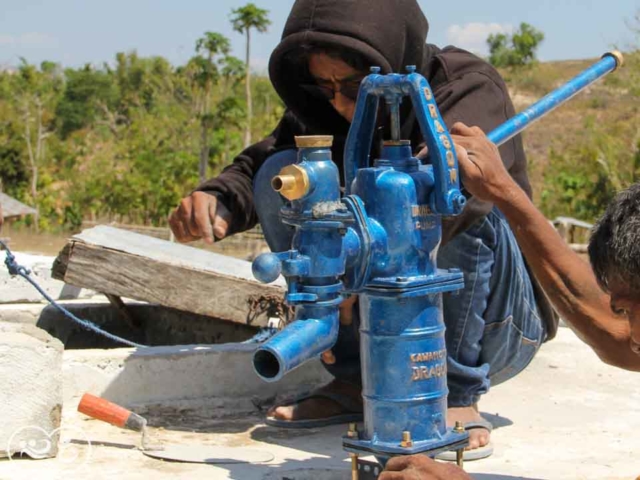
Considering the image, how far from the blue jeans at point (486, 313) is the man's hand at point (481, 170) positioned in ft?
1.63

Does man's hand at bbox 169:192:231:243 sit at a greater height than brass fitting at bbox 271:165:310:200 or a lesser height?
lesser

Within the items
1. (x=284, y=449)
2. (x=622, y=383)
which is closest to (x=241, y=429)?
(x=284, y=449)

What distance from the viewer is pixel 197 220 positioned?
3006 mm

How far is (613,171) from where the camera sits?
15.6 meters

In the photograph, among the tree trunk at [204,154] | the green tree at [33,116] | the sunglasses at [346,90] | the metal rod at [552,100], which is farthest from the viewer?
the green tree at [33,116]

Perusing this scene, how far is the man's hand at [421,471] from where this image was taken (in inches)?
72.3

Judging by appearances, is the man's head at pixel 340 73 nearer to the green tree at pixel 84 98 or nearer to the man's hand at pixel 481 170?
the man's hand at pixel 481 170

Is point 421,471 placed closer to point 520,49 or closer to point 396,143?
point 396,143

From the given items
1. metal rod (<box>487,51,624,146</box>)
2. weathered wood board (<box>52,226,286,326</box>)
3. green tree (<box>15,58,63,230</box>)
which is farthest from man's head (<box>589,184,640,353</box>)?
green tree (<box>15,58,63,230</box>)

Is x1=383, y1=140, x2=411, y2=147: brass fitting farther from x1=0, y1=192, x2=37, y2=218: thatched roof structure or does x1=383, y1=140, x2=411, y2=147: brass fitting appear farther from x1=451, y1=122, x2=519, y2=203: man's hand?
x1=0, y1=192, x2=37, y2=218: thatched roof structure

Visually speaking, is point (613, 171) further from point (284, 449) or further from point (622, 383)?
point (284, 449)

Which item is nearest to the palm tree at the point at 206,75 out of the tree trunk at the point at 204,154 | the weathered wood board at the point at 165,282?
the tree trunk at the point at 204,154

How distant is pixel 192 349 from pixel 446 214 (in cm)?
147

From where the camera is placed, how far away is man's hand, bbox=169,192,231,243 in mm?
3004
